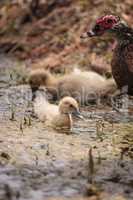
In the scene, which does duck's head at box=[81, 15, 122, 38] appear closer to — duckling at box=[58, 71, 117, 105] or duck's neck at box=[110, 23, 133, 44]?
duck's neck at box=[110, 23, 133, 44]

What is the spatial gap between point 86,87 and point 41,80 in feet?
1.86

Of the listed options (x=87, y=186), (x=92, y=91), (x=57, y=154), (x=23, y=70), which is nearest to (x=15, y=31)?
(x=23, y=70)

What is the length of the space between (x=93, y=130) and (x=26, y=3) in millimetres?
5193

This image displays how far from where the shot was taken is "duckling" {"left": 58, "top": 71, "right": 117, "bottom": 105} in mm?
6629

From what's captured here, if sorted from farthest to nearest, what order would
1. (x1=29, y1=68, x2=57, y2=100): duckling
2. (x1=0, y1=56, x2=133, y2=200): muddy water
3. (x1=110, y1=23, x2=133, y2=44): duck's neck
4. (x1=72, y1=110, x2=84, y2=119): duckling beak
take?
(x1=29, y1=68, x2=57, y2=100): duckling, (x1=110, y1=23, x2=133, y2=44): duck's neck, (x1=72, y1=110, x2=84, y2=119): duckling beak, (x1=0, y1=56, x2=133, y2=200): muddy water

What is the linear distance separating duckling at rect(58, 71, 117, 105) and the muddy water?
1.18 feet

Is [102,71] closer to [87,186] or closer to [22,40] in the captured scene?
[22,40]

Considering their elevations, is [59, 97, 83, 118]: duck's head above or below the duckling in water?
below

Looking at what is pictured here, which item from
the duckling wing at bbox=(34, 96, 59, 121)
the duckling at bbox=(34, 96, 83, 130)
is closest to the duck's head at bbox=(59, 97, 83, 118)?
the duckling at bbox=(34, 96, 83, 130)

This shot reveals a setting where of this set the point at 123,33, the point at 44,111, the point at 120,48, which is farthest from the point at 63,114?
the point at 123,33

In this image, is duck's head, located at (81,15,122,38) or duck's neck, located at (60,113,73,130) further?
duck's head, located at (81,15,122,38)

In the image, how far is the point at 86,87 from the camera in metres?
6.64

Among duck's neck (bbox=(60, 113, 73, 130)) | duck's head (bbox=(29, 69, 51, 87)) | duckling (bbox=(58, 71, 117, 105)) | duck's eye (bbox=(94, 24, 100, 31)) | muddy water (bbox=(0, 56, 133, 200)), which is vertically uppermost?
duck's eye (bbox=(94, 24, 100, 31))

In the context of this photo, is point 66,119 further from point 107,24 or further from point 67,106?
point 107,24
